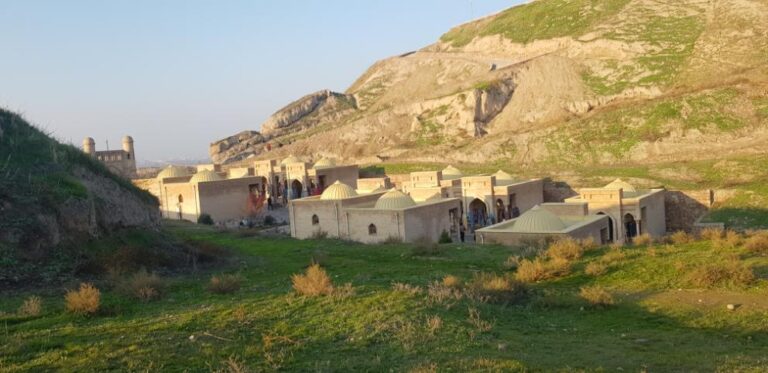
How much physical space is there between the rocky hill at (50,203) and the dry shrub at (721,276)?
11.1m

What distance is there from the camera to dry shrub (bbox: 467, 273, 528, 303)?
11.0 m

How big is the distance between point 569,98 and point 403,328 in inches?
1662

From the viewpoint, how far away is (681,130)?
3850 centimetres

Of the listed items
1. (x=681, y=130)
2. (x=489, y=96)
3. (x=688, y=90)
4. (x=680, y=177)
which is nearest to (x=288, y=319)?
(x=680, y=177)

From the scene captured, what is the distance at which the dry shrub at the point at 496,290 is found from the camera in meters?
11.0

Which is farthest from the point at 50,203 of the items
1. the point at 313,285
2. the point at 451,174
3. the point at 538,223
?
the point at 451,174

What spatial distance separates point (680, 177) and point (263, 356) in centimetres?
2990

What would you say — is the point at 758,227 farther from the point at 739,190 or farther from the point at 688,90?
the point at 688,90

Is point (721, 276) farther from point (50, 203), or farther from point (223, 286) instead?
point (50, 203)

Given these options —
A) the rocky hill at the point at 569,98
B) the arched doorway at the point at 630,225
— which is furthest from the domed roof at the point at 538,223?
the rocky hill at the point at 569,98

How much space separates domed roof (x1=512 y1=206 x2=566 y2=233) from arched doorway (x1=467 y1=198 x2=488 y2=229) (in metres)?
9.09

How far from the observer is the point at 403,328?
854cm

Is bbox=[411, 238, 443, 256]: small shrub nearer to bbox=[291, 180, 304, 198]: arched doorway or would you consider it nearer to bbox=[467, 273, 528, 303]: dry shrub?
bbox=[467, 273, 528, 303]: dry shrub

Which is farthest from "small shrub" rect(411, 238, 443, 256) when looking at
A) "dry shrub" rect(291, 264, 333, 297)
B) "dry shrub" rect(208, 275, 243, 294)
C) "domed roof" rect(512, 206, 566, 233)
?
"dry shrub" rect(291, 264, 333, 297)
